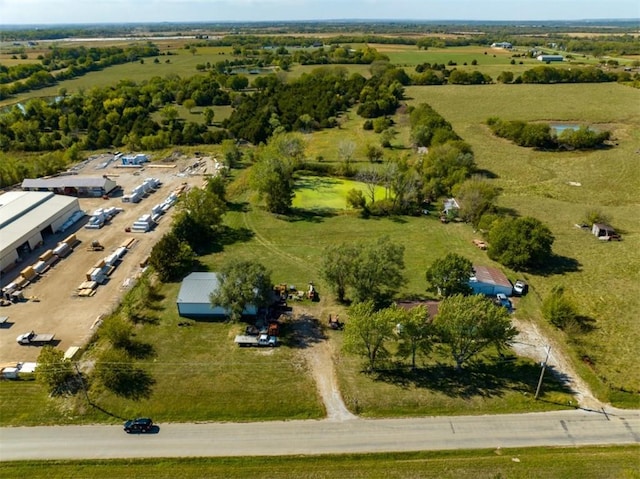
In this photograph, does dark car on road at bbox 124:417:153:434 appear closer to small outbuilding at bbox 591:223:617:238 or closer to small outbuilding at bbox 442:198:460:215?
small outbuilding at bbox 442:198:460:215

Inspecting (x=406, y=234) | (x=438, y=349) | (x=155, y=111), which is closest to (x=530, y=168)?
(x=406, y=234)

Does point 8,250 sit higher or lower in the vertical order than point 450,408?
higher

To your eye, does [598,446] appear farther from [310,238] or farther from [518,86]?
[518,86]

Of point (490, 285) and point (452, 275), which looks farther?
point (490, 285)

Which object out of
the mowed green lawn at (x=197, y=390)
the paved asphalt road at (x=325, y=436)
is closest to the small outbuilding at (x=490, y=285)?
the paved asphalt road at (x=325, y=436)

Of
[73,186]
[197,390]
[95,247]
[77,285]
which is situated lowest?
[197,390]

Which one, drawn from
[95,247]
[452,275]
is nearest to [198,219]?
[95,247]

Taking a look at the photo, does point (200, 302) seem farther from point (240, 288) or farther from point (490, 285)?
point (490, 285)
